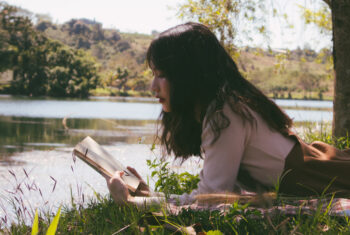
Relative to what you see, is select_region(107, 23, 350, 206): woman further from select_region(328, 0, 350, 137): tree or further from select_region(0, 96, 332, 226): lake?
select_region(328, 0, 350, 137): tree

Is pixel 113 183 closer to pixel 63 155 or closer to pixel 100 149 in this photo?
pixel 100 149

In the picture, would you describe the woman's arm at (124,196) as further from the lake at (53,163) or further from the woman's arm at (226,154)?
the lake at (53,163)

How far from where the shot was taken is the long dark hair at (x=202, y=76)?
1782 mm

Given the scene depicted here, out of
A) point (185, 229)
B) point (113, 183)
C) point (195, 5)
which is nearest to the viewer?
point (185, 229)

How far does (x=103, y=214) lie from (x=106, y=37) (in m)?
90.2

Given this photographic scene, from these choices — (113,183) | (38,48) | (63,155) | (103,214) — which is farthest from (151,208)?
(38,48)

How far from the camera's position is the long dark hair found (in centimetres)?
178

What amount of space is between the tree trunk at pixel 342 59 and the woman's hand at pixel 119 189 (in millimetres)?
2696

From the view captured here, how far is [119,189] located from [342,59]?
281 centimetres

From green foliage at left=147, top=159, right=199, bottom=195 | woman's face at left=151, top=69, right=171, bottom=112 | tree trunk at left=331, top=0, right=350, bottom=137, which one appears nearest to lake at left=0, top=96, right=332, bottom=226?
green foliage at left=147, top=159, right=199, bottom=195

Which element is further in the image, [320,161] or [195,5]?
[195,5]

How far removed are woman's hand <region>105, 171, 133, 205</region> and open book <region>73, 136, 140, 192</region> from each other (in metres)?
0.08

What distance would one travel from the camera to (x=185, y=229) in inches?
55.7

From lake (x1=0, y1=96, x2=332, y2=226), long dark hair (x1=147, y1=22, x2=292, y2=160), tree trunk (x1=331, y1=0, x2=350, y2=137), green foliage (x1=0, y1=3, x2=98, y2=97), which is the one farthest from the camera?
green foliage (x1=0, y1=3, x2=98, y2=97)
